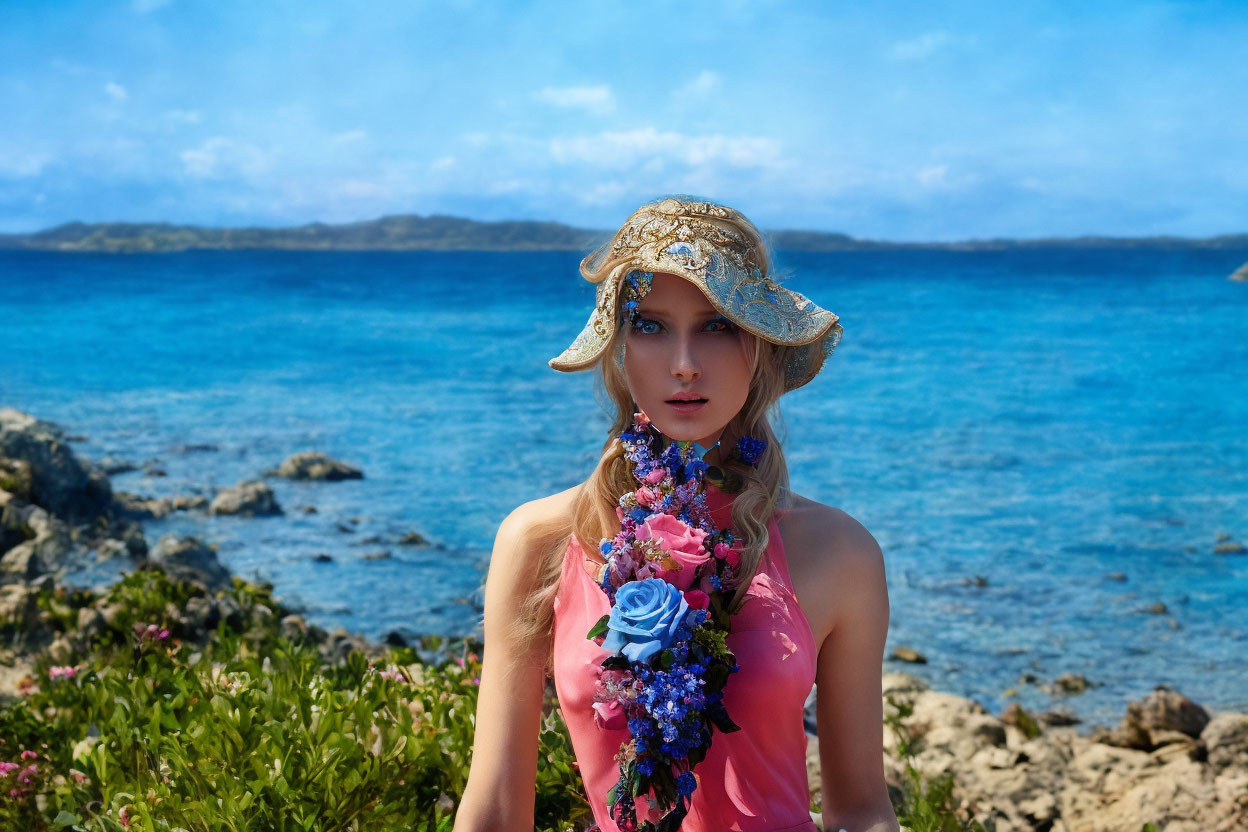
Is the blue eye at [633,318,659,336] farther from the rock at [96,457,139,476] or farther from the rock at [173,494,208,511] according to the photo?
the rock at [96,457,139,476]

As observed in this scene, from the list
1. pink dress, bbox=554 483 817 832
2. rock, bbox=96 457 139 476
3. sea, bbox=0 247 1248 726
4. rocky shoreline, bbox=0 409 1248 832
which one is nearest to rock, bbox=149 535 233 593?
rocky shoreline, bbox=0 409 1248 832

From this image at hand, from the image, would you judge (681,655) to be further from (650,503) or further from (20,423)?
(20,423)

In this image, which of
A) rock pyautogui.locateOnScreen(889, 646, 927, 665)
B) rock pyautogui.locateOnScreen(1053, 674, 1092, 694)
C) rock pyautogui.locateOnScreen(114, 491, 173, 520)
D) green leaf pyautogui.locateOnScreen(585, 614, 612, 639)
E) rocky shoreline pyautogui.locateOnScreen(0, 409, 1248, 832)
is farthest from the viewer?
rock pyautogui.locateOnScreen(114, 491, 173, 520)

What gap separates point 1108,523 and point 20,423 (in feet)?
50.0

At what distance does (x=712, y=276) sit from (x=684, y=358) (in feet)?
0.74

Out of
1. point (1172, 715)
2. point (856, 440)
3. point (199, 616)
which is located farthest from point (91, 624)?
point (856, 440)

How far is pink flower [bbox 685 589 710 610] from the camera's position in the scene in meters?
3.05

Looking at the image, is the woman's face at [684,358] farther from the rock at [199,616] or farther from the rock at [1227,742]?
the rock at [1227,742]

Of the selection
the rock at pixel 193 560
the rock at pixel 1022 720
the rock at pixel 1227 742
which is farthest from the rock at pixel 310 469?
the rock at pixel 1227 742

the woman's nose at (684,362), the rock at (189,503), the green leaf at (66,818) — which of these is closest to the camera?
the woman's nose at (684,362)

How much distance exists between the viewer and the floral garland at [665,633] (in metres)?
2.86

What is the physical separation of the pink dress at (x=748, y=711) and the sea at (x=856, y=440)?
2.31ft

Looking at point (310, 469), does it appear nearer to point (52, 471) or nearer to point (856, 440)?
point (52, 471)

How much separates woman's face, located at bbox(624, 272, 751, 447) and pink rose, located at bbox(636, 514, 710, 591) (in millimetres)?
253
